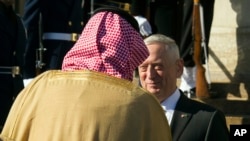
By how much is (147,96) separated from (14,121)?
0.45m

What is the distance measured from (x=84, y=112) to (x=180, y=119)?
160 cm

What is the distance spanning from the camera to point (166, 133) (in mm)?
2729

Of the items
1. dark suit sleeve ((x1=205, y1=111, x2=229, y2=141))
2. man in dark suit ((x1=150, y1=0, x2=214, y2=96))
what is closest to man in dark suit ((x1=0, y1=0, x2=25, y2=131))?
man in dark suit ((x1=150, y1=0, x2=214, y2=96))

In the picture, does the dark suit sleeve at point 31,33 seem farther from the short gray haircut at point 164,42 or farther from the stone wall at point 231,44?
the short gray haircut at point 164,42

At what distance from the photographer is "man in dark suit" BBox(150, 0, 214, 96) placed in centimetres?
750

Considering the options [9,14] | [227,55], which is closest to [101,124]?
[9,14]

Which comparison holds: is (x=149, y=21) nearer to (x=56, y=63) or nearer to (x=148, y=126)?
(x=56, y=63)

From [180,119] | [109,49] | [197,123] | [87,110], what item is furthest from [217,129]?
[87,110]

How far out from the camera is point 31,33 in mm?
6836

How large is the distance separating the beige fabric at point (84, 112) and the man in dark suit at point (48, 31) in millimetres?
4129

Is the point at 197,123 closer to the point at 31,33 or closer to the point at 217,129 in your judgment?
the point at 217,129

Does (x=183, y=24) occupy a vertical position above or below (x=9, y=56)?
above

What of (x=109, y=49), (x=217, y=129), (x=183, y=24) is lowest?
(x=217, y=129)

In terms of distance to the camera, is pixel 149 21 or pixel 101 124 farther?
pixel 149 21
